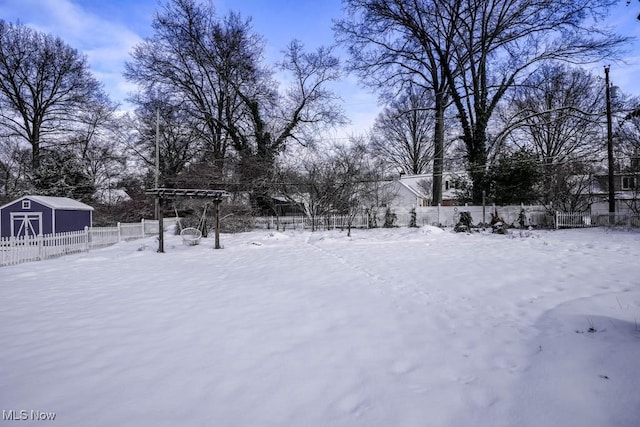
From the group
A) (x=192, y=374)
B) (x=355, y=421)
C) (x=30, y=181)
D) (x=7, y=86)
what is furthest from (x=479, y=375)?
(x=7, y=86)

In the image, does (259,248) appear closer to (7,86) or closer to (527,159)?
(527,159)

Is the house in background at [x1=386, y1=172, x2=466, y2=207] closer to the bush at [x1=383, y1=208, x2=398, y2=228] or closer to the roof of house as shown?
the bush at [x1=383, y1=208, x2=398, y2=228]

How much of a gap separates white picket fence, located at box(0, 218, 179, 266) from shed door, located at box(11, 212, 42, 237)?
116 inches

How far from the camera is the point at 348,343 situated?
3096mm

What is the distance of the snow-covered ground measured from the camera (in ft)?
6.66

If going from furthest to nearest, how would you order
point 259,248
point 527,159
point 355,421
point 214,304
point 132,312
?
point 527,159 → point 259,248 → point 214,304 → point 132,312 → point 355,421

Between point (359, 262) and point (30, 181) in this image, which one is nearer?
point (359, 262)

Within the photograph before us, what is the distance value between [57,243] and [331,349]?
10.9 m

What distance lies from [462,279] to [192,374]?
184 inches

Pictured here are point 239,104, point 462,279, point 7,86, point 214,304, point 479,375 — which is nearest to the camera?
point 479,375

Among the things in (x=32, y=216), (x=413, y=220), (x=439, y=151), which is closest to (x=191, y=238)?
(x=32, y=216)

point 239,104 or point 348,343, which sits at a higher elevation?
point 239,104

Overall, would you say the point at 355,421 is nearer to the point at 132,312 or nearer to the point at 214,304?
the point at 214,304

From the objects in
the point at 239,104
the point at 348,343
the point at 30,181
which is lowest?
the point at 348,343
